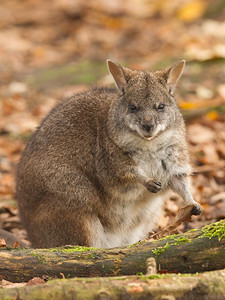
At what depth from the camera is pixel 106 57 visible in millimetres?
12930

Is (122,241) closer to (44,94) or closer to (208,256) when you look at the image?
(208,256)

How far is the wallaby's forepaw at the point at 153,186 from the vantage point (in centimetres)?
514

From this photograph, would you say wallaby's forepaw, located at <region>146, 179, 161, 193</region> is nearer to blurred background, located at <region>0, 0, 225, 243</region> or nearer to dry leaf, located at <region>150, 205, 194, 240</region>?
dry leaf, located at <region>150, 205, 194, 240</region>

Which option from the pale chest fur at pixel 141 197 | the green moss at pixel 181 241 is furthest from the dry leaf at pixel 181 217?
the green moss at pixel 181 241

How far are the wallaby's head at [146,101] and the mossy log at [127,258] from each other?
1.40 meters

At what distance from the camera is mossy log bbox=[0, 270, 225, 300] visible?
3268 millimetres

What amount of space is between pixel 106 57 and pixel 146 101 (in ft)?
25.5

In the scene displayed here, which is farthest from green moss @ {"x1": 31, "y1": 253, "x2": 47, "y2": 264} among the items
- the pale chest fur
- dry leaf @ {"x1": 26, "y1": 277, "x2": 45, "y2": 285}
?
the pale chest fur

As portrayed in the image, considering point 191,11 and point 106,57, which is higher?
point 191,11

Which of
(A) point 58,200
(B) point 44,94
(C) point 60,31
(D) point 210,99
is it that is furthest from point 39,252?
(C) point 60,31

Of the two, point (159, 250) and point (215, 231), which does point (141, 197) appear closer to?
point (159, 250)

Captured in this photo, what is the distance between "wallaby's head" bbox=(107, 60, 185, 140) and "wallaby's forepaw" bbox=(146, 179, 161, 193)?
40cm

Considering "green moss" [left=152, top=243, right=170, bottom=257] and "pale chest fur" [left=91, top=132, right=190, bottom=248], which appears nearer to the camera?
"green moss" [left=152, top=243, right=170, bottom=257]

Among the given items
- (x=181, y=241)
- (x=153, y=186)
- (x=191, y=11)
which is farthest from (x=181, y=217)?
(x=191, y=11)
